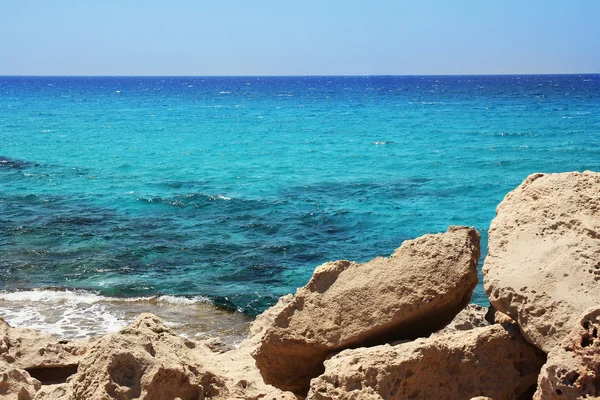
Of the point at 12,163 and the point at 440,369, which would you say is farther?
the point at 12,163

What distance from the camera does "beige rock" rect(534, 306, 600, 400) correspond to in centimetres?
412

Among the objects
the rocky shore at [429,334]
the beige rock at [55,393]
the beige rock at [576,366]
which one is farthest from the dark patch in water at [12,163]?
the beige rock at [576,366]

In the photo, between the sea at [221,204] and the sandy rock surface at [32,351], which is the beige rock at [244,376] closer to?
the sandy rock surface at [32,351]

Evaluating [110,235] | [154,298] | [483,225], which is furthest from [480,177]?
[154,298]

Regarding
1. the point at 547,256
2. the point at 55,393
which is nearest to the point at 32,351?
the point at 55,393

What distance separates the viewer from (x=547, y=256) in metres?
5.07

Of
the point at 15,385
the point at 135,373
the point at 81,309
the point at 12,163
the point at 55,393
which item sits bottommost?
the point at 12,163

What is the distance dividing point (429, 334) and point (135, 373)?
221 centimetres

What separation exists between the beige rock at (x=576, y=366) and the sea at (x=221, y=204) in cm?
723

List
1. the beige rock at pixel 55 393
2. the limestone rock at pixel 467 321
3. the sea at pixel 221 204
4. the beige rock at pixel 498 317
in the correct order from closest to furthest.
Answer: the beige rock at pixel 55 393 < the beige rock at pixel 498 317 < the limestone rock at pixel 467 321 < the sea at pixel 221 204

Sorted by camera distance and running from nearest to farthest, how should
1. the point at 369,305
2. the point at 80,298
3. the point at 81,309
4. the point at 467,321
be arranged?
1. the point at 369,305
2. the point at 467,321
3. the point at 81,309
4. the point at 80,298

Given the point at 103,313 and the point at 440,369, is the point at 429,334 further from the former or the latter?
the point at 103,313

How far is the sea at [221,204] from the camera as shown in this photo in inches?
512

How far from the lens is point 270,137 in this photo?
4344 cm
